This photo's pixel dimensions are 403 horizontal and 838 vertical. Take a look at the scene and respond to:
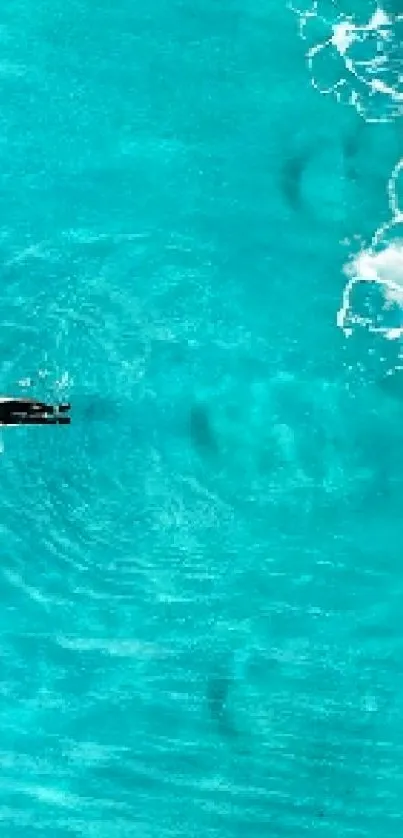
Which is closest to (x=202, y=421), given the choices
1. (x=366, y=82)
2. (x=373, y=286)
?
(x=373, y=286)

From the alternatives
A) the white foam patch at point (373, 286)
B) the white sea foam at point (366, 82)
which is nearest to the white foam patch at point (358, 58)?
the white sea foam at point (366, 82)

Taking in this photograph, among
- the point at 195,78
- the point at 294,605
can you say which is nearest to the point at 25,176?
the point at 195,78

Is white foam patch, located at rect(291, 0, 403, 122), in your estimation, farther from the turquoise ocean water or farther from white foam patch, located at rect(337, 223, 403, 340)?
white foam patch, located at rect(337, 223, 403, 340)

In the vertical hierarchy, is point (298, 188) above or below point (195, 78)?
below

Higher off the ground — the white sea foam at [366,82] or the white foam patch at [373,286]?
the white sea foam at [366,82]

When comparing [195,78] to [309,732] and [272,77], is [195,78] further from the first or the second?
[309,732]

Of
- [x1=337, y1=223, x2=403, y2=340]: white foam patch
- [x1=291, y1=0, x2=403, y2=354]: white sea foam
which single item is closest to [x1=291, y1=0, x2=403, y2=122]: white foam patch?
[x1=291, y1=0, x2=403, y2=354]: white sea foam

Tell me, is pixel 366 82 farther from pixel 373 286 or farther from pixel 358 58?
pixel 373 286

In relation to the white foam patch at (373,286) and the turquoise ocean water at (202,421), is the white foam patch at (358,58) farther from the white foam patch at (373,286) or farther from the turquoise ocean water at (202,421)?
the white foam patch at (373,286)
